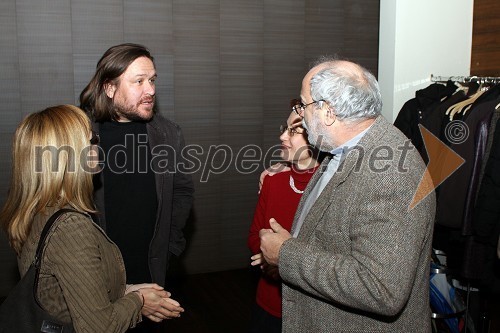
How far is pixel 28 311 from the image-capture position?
4.42 ft

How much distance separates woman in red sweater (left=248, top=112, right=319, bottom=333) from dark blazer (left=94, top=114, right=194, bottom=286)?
0.48 metres

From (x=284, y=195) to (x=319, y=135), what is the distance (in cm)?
58

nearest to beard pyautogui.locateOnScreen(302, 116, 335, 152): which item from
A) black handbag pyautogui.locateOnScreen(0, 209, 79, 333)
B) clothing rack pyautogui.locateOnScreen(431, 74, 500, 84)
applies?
black handbag pyautogui.locateOnScreen(0, 209, 79, 333)

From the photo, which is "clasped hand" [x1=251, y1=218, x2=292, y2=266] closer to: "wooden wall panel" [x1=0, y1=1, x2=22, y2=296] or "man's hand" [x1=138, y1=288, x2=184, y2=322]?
"man's hand" [x1=138, y1=288, x2=184, y2=322]

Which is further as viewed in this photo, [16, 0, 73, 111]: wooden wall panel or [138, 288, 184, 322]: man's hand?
[16, 0, 73, 111]: wooden wall panel

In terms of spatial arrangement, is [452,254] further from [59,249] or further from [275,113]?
[59,249]

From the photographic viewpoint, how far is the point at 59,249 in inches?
53.5

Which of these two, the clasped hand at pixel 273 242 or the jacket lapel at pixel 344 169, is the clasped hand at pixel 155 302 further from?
the jacket lapel at pixel 344 169

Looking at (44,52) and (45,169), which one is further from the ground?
(44,52)

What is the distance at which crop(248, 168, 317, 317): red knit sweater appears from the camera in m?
2.11

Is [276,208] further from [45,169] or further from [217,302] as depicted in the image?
[217,302]

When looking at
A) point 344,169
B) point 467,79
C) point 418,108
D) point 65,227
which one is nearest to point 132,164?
point 65,227

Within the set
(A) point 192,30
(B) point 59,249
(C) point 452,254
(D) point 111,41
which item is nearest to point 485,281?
(C) point 452,254

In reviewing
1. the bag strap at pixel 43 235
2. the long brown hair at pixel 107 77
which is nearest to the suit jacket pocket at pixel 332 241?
the bag strap at pixel 43 235
